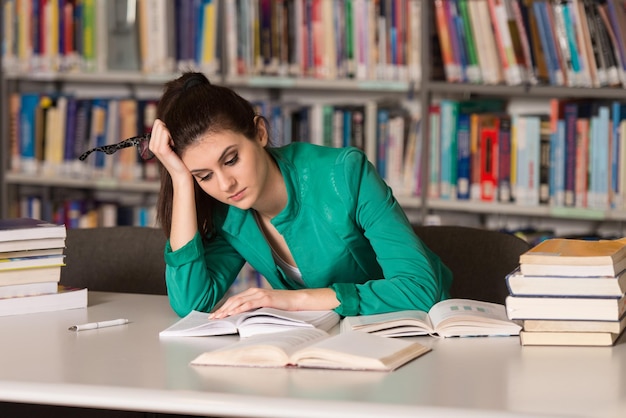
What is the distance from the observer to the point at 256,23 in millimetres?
3500

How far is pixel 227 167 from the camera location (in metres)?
1.88

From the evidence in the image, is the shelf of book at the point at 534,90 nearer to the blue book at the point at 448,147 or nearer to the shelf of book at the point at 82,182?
the blue book at the point at 448,147

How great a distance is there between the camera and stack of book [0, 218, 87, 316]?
1893 millimetres

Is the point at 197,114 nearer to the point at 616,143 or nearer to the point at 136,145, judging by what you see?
the point at 136,145

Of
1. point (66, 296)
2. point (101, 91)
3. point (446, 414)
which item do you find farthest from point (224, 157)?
point (101, 91)

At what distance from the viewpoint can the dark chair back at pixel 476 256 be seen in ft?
7.30

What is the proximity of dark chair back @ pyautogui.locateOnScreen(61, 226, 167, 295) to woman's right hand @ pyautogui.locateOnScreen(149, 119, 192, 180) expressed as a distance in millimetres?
448

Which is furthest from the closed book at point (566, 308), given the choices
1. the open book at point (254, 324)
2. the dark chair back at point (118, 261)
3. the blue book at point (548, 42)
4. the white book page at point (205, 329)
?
the blue book at point (548, 42)

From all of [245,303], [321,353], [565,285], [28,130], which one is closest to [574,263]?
[565,285]

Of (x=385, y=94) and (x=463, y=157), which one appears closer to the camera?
(x=463, y=157)

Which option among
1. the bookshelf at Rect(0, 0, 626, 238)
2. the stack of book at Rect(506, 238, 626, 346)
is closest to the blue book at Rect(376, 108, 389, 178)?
the bookshelf at Rect(0, 0, 626, 238)

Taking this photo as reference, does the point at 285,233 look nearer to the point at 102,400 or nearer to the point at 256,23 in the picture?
the point at 102,400

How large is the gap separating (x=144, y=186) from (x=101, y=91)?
26.5 inches

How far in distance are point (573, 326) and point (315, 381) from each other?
42 centimetres
